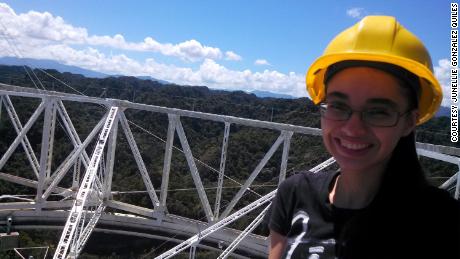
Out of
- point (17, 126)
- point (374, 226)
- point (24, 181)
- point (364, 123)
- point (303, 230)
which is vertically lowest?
point (24, 181)

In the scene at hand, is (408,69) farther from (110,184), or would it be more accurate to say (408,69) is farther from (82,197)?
(110,184)

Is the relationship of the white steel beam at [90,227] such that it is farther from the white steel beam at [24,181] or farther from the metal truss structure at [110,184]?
the white steel beam at [24,181]

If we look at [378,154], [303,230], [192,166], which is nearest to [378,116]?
[378,154]

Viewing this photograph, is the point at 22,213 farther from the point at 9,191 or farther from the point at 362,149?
the point at 362,149

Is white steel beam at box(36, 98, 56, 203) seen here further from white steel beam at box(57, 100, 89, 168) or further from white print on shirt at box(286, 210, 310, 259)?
white print on shirt at box(286, 210, 310, 259)

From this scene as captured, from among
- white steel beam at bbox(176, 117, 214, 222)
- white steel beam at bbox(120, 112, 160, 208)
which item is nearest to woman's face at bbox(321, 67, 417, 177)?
white steel beam at bbox(176, 117, 214, 222)

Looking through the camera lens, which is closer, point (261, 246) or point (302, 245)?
point (302, 245)

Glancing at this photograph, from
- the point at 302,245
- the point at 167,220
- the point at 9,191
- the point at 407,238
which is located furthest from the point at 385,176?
the point at 9,191

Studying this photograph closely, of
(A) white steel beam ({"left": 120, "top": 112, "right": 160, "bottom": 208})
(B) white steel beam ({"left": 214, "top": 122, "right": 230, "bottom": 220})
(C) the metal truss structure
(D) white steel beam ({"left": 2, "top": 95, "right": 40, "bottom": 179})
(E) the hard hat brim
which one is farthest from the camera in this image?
(D) white steel beam ({"left": 2, "top": 95, "right": 40, "bottom": 179})
